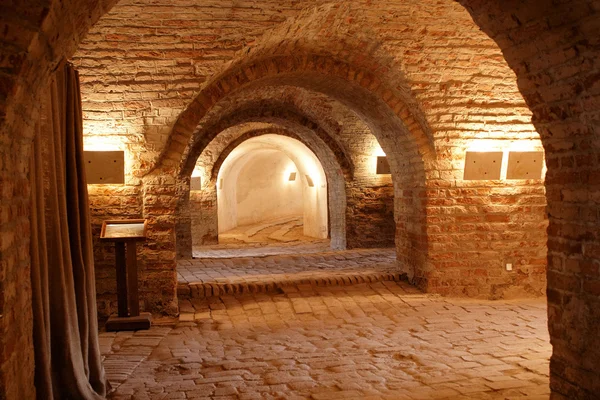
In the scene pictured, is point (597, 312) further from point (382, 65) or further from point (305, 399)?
point (382, 65)

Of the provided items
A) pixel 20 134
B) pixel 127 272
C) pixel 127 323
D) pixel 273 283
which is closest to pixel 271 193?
pixel 273 283

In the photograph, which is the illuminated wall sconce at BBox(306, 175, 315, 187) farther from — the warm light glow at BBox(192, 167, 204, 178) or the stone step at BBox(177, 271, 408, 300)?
the stone step at BBox(177, 271, 408, 300)

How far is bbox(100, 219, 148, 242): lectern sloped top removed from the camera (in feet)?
19.8

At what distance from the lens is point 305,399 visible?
415cm

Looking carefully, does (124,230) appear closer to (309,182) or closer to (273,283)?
(273,283)

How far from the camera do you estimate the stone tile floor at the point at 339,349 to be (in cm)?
435

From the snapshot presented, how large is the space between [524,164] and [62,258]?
233 inches

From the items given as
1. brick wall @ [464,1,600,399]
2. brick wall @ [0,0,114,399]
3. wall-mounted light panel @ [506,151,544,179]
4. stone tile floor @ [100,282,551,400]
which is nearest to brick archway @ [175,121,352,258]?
stone tile floor @ [100,282,551,400]

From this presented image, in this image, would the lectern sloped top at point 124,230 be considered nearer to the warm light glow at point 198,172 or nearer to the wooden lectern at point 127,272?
the wooden lectern at point 127,272

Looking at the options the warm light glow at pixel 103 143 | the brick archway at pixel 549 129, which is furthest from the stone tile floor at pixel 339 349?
the warm light glow at pixel 103 143

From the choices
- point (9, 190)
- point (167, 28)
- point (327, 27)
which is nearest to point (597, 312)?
point (9, 190)

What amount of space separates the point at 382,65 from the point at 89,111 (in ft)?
11.6

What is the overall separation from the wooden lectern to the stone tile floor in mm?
164

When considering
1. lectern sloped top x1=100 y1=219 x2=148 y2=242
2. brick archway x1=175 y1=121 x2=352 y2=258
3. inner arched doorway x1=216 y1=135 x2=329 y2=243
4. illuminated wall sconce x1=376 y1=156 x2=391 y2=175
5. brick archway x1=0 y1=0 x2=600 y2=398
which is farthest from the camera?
inner arched doorway x1=216 y1=135 x2=329 y2=243
